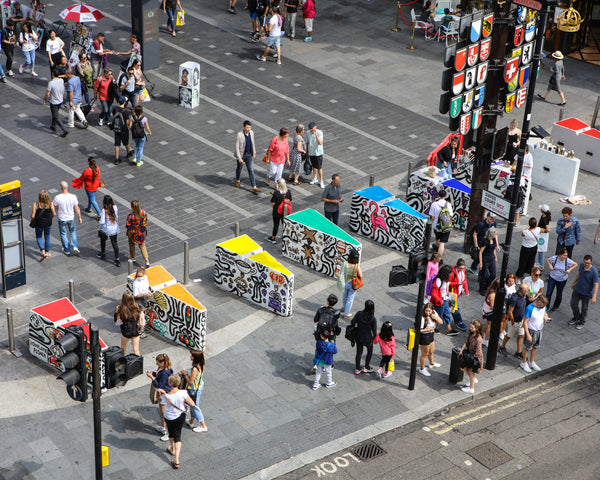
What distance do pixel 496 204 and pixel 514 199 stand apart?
73 cm

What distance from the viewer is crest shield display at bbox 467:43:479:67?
1745 centimetres

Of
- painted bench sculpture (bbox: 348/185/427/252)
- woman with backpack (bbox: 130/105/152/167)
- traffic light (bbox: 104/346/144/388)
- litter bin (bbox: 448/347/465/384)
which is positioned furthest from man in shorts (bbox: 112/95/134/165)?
traffic light (bbox: 104/346/144/388)

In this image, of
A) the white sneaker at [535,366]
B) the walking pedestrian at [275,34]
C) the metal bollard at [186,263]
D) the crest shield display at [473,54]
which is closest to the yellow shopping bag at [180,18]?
the walking pedestrian at [275,34]

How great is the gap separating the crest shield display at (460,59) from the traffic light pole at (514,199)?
5.19 ft

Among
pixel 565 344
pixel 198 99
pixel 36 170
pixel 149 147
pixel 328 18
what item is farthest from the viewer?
pixel 328 18

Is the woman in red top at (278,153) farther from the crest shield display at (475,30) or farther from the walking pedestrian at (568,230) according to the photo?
the walking pedestrian at (568,230)

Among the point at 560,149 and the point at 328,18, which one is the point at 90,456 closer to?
the point at 560,149

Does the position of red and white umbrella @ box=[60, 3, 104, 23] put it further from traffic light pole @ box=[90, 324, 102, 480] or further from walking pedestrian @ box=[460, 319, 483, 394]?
traffic light pole @ box=[90, 324, 102, 480]

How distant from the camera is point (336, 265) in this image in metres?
19.6

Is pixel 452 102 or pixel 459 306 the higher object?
pixel 452 102

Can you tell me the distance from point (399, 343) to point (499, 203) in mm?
3259

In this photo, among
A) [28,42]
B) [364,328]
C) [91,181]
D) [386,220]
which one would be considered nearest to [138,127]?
[91,181]

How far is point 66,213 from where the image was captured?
1962cm

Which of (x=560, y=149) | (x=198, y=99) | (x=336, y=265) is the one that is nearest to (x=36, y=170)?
(x=198, y=99)
